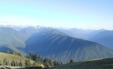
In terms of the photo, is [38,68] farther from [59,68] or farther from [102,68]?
[102,68]

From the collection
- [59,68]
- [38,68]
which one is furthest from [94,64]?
[38,68]

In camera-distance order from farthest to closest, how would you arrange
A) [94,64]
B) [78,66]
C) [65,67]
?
[65,67] → [78,66] → [94,64]

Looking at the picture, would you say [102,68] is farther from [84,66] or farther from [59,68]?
[59,68]

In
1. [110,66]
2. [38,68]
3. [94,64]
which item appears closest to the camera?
[110,66]

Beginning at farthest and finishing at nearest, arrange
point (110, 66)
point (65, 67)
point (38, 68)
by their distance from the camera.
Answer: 1. point (38, 68)
2. point (65, 67)
3. point (110, 66)

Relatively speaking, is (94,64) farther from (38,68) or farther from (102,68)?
(38,68)

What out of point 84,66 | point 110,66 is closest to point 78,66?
point 84,66

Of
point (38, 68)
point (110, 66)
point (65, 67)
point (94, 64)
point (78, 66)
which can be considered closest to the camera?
point (110, 66)

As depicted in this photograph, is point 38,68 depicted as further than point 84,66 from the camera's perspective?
Yes

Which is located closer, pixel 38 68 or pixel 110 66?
pixel 110 66

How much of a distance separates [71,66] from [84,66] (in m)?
9.64

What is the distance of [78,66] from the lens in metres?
110

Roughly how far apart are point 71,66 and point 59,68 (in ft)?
24.0

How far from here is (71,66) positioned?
11494 cm
